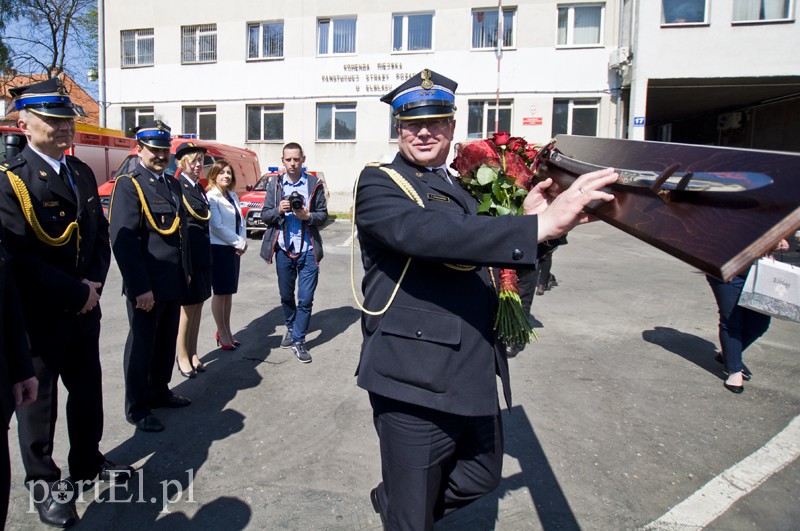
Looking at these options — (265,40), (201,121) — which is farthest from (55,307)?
(201,121)

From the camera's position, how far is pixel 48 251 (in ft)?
9.55

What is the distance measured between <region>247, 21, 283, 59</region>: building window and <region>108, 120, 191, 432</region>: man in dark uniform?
1934 cm

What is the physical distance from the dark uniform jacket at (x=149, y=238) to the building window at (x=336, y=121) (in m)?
17.6

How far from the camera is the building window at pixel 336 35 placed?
21078 millimetres

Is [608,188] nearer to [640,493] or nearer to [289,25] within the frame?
[640,493]

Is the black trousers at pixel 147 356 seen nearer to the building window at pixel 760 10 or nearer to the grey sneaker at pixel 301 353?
the grey sneaker at pixel 301 353

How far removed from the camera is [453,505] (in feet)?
7.90

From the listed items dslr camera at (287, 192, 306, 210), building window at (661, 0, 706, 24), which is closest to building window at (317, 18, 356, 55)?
building window at (661, 0, 706, 24)

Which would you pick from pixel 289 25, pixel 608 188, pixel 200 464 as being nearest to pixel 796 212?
pixel 608 188

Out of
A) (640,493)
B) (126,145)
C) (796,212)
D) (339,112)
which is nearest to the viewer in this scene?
(796,212)

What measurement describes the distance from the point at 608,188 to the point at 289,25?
22419 millimetres

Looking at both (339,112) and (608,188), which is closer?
(608,188)

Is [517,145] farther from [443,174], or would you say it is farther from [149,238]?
[149,238]

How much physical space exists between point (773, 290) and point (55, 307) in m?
5.28
